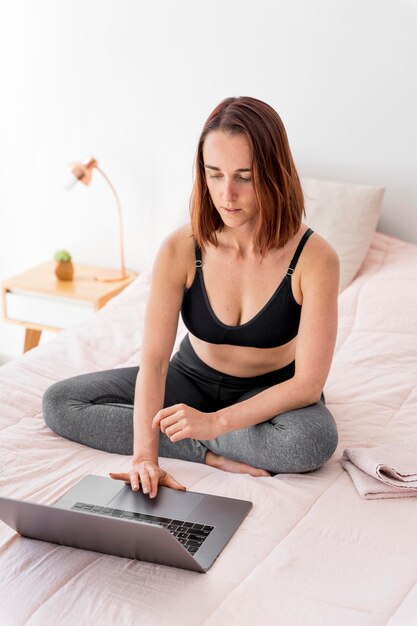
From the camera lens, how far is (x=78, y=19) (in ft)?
9.77

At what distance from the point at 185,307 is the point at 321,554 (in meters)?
0.63

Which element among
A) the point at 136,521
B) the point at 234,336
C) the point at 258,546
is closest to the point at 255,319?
the point at 234,336

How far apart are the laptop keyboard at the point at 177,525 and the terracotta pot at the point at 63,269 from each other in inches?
62.2

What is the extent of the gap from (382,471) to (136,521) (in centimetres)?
55

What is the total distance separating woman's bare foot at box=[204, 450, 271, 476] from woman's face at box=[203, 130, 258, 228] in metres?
0.47

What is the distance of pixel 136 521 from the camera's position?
4.07 feet

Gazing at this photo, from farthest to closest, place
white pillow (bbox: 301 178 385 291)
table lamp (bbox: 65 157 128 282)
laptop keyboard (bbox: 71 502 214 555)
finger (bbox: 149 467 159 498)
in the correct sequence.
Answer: table lamp (bbox: 65 157 128 282) < white pillow (bbox: 301 178 385 291) < finger (bbox: 149 467 159 498) < laptop keyboard (bbox: 71 502 214 555)

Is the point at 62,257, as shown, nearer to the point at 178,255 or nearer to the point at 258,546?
the point at 178,255

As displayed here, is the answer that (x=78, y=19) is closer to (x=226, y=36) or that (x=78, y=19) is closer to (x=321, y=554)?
(x=226, y=36)

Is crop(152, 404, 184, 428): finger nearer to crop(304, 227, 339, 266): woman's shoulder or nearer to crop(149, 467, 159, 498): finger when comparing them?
crop(149, 467, 159, 498): finger

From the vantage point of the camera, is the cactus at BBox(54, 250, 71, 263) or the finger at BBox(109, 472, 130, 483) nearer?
the finger at BBox(109, 472, 130, 483)

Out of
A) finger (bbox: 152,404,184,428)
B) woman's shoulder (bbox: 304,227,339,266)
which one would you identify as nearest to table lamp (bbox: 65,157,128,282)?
woman's shoulder (bbox: 304,227,339,266)

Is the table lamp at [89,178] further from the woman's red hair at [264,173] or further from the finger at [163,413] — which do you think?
the finger at [163,413]

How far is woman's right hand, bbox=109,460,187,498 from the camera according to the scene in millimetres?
1563
